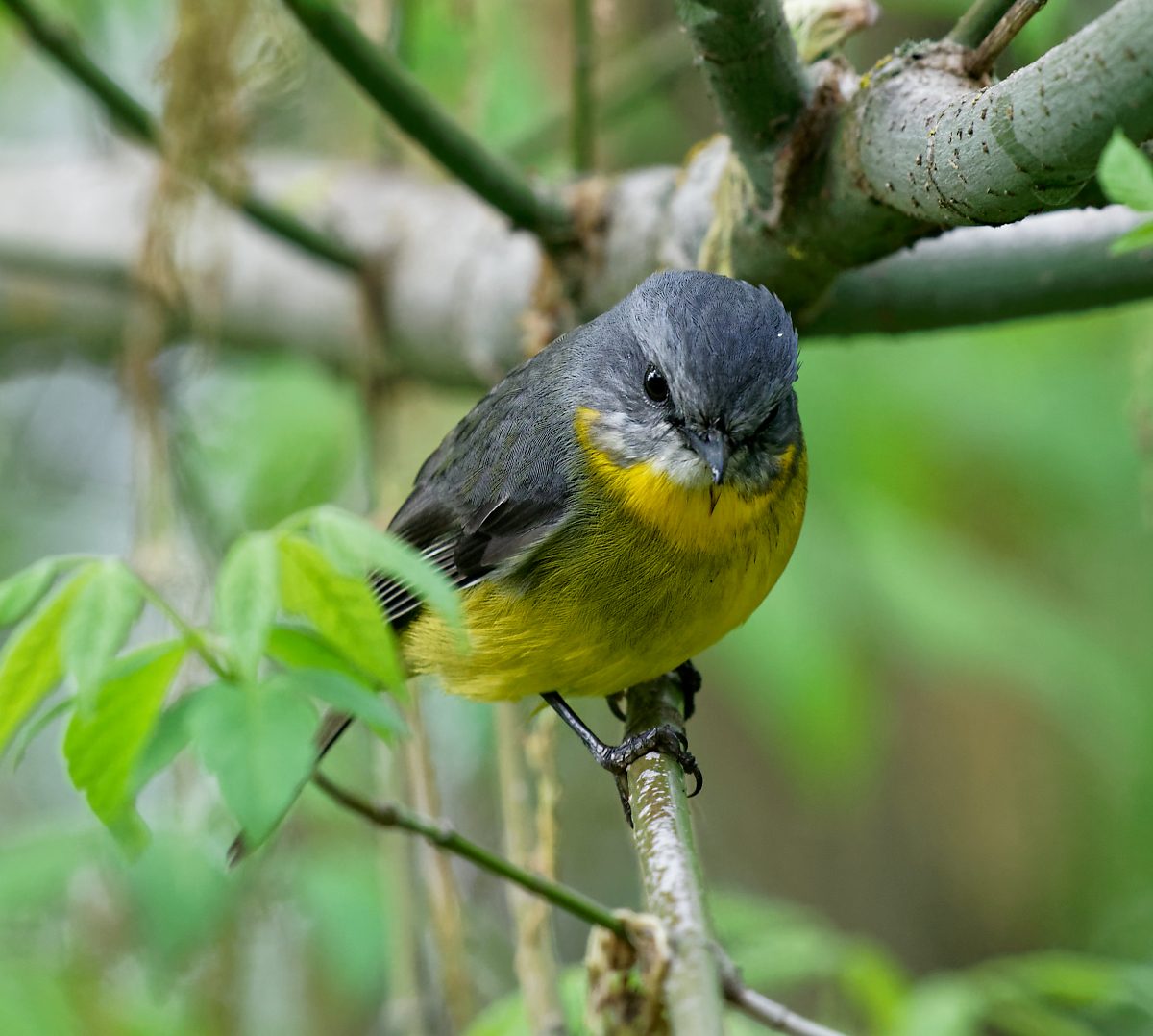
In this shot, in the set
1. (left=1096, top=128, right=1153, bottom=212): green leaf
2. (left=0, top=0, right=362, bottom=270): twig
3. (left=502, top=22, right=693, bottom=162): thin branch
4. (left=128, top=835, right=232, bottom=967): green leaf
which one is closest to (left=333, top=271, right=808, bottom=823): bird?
(left=128, top=835, right=232, bottom=967): green leaf

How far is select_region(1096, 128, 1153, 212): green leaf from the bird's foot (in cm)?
153

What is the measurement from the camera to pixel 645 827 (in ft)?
7.65

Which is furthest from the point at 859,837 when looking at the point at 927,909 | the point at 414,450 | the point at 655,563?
the point at 655,563

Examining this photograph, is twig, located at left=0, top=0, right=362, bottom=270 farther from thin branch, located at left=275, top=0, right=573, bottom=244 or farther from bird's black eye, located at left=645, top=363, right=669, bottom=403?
bird's black eye, located at left=645, top=363, right=669, bottom=403

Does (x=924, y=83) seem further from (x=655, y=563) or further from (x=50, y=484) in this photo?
(x=50, y=484)

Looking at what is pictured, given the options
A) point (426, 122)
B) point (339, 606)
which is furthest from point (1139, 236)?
point (426, 122)

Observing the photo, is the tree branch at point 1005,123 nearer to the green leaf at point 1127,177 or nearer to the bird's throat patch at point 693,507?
the green leaf at point 1127,177

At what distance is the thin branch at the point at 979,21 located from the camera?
7.89 ft

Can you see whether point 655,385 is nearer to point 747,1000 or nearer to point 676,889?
point 676,889

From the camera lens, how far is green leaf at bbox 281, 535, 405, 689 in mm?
2043

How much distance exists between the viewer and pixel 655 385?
3.18 metres

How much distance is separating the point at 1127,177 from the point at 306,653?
4.26 ft

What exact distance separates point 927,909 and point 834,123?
521 centimetres

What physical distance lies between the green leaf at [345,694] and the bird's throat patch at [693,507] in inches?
46.8
